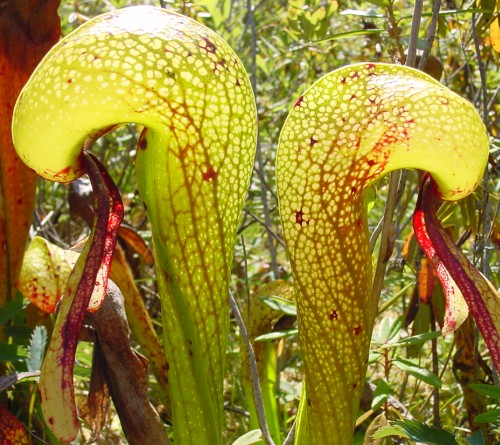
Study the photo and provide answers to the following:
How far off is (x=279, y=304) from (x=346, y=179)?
2.18 feet

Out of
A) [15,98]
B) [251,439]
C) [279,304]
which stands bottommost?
[251,439]

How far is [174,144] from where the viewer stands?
2.93 ft

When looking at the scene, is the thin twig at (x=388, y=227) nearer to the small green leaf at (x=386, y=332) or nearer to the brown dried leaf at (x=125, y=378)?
the small green leaf at (x=386, y=332)

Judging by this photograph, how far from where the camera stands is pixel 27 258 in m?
1.51

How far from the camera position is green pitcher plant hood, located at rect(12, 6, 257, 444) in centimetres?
81

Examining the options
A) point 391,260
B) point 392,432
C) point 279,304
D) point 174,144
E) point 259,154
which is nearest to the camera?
point 174,144

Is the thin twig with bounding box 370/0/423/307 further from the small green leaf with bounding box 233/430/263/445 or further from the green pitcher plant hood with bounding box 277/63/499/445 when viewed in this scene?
the small green leaf with bounding box 233/430/263/445

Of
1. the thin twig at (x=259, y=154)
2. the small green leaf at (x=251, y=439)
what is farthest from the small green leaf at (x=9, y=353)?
the thin twig at (x=259, y=154)

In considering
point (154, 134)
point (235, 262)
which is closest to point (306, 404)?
point (154, 134)

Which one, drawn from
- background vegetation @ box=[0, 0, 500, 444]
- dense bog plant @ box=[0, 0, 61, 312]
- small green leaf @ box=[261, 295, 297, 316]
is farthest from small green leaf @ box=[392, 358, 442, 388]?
dense bog plant @ box=[0, 0, 61, 312]

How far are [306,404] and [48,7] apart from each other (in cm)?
97

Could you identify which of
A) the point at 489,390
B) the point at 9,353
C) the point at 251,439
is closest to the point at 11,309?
the point at 9,353

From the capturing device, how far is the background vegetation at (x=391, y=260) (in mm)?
1445

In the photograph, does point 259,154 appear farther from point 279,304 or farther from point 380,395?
point 380,395
